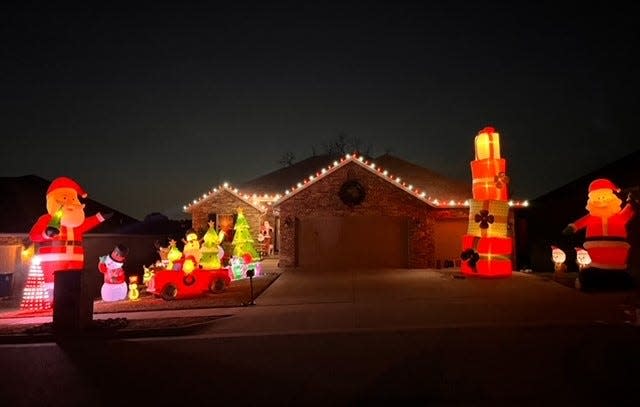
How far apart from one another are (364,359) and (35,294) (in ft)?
28.7

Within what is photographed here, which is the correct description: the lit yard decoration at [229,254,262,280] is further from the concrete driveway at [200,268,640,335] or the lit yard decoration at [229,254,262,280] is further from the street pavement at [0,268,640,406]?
the street pavement at [0,268,640,406]

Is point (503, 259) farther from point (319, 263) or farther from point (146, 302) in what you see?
point (146, 302)

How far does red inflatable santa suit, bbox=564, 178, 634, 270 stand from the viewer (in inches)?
475

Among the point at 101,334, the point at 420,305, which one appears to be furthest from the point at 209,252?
the point at 420,305

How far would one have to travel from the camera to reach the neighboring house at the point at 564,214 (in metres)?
17.7

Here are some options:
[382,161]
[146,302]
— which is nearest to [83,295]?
[146,302]

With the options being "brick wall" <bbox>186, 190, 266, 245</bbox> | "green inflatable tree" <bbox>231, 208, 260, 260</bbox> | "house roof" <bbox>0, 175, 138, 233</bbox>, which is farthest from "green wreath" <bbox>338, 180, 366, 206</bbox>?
"house roof" <bbox>0, 175, 138, 233</bbox>

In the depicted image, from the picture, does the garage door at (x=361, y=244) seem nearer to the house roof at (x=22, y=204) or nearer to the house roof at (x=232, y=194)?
the house roof at (x=232, y=194)

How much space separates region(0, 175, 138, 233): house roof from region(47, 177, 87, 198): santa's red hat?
3815 millimetres

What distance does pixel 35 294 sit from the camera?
11.0 meters

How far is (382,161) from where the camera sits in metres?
30.8

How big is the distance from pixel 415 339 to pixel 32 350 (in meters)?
6.06

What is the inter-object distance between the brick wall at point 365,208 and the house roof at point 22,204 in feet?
23.3

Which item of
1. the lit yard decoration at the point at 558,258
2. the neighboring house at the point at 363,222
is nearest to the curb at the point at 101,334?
the neighboring house at the point at 363,222
